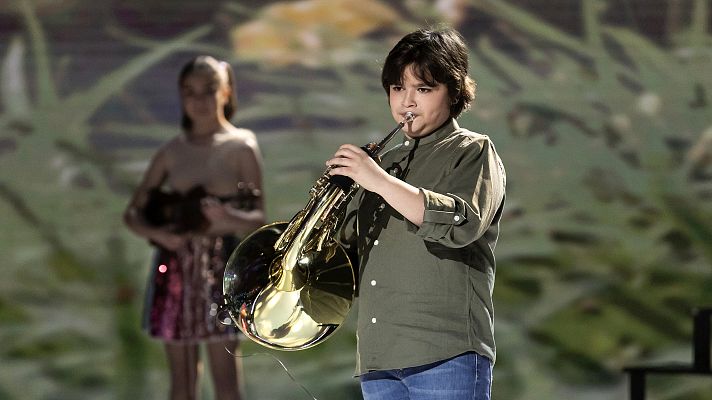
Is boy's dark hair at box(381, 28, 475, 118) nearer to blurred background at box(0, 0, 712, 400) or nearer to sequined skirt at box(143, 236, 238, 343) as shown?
sequined skirt at box(143, 236, 238, 343)

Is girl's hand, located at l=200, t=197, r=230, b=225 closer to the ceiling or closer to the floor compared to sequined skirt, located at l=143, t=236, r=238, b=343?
closer to the ceiling

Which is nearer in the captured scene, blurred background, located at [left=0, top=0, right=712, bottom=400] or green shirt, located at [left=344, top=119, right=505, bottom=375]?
green shirt, located at [left=344, top=119, right=505, bottom=375]

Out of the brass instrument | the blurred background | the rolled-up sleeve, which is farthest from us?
the blurred background

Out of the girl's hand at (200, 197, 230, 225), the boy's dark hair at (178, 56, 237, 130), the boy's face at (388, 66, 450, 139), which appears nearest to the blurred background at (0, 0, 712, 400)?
the boy's dark hair at (178, 56, 237, 130)

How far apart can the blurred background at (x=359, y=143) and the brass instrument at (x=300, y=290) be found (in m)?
2.68

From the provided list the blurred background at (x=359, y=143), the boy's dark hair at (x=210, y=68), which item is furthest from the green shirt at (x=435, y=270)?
the blurred background at (x=359, y=143)

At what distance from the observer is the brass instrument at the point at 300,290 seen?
8.09 ft

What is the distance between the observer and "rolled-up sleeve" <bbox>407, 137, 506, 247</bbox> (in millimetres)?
2184

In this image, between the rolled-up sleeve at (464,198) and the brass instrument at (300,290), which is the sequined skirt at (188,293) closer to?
the brass instrument at (300,290)

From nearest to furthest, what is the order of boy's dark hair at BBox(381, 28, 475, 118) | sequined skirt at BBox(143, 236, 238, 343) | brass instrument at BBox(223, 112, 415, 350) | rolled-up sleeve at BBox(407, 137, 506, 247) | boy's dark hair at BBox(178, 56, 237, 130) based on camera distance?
rolled-up sleeve at BBox(407, 137, 506, 247) < boy's dark hair at BBox(381, 28, 475, 118) < brass instrument at BBox(223, 112, 415, 350) < sequined skirt at BBox(143, 236, 238, 343) < boy's dark hair at BBox(178, 56, 237, 130)

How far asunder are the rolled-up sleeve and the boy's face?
0.09 metres

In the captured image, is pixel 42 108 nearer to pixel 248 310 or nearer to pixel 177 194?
pixel 177 194

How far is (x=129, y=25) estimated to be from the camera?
17.3 ft

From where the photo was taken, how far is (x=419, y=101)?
7.65 feet
